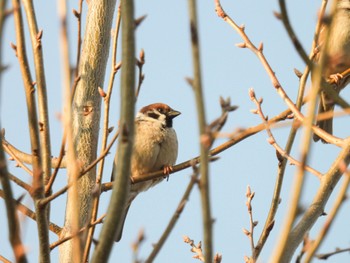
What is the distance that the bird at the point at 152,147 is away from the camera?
4.60 m

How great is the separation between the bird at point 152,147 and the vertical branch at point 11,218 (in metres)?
2.98

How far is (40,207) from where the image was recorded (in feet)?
6.57

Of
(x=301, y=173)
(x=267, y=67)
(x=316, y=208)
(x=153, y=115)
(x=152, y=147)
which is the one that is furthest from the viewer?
(x=153, y=115)

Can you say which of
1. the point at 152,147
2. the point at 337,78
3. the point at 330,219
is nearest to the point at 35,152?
the point at 330,219

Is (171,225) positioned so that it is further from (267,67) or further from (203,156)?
(267,67)

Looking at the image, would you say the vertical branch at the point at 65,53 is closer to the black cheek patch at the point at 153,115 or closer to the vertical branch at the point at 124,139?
the vertical branch at the point at 124,139

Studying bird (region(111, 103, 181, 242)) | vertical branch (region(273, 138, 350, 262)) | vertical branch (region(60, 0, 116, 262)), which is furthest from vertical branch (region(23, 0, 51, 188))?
bird (region(111, 103, 181, 242))

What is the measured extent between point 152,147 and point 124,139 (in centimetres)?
314

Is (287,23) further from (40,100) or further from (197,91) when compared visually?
(40,100)

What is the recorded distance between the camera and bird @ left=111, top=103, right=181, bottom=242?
4598 millimetres

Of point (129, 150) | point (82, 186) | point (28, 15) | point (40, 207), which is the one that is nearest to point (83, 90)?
point (82, 186)

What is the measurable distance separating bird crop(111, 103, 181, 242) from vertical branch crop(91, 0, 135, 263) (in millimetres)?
2915

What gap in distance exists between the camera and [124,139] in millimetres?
1503

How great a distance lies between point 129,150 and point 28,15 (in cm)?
128
